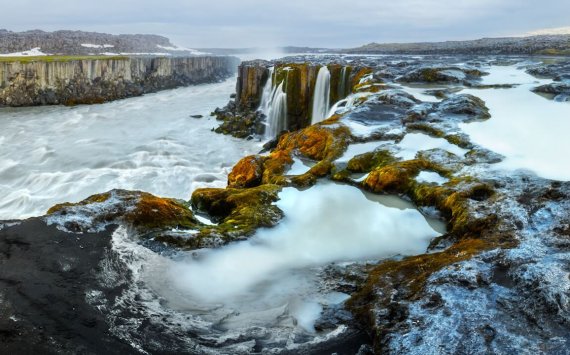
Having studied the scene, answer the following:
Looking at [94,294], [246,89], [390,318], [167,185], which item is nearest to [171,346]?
[94,294]

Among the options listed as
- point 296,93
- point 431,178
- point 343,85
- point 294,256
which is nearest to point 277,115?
point 296,93

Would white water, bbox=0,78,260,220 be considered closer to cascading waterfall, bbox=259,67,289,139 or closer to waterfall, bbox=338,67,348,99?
cascading waterfall, bbox=259,67,289,139

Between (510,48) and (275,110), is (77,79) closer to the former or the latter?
(275,110)

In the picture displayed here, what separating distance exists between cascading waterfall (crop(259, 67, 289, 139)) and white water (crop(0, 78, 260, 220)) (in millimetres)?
2615

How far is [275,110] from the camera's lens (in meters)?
32.6

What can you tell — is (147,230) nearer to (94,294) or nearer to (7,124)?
(94,294)

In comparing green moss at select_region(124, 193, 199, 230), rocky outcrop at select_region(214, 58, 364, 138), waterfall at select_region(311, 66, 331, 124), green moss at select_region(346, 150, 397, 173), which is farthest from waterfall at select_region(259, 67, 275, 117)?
green moss at select_region(124, 193, 199, 230)

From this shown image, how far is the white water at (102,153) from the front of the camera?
786 inches

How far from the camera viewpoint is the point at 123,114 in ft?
135

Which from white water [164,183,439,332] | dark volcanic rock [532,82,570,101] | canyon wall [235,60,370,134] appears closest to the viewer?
white water [164,183,439,332]

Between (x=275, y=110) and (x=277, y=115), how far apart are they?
28.4 inches

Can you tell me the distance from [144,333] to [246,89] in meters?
35.0

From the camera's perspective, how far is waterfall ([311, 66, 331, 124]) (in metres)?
29.1

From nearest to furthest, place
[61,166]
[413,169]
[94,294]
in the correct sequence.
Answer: [94,294], [413,169], [61,166]
